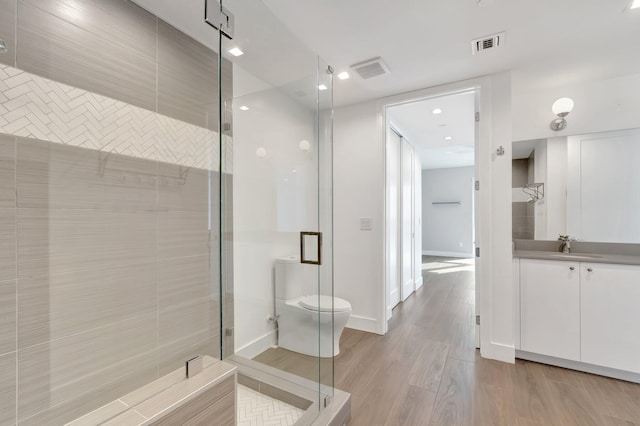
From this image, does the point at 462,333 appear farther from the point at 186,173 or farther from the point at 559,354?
the point at 186,173

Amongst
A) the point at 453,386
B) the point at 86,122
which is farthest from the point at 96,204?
the point at 453,386

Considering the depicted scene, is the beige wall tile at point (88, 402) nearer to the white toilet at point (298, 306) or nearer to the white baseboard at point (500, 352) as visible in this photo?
the white toilet at point (298, 306)

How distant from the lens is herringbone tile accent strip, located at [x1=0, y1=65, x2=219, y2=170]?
4.01ft

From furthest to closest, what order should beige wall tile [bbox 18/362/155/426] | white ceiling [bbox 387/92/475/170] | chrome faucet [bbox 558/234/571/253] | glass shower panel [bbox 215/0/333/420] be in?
white ceiling [bbox 387/92/475/170]
chrome faucet [bbox 558/234/571/253]
glass shower panel [bbox 215/0/333/420]
beige wall tile [bbox 18/362/155/426]

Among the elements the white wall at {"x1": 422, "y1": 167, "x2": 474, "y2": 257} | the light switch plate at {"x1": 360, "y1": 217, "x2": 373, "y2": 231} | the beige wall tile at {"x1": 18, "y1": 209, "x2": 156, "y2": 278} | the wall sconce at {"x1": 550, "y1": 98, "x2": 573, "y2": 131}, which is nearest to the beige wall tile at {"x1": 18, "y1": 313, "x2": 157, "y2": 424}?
the beige wall tile at {"x1": 18, "y1": 209, "x2": 156, "y2": 278}

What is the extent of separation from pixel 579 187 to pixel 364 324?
251 cm

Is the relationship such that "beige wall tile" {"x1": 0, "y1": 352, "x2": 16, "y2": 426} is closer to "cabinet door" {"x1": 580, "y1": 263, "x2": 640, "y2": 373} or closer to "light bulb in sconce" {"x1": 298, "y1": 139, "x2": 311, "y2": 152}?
"light bulb in sconce" {"x1": 298, "y1": 139, "x2": 311, "y2": 152}

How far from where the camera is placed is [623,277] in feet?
7.03

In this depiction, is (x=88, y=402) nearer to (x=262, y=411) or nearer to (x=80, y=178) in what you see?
(x=262, y=411)

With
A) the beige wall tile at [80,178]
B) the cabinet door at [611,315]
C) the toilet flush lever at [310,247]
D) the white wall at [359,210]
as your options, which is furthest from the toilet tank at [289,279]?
the cabinet door at [611,315]

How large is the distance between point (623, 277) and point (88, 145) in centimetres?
371

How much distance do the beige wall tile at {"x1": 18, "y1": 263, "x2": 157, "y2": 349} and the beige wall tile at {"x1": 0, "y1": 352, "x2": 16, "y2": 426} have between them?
67mm

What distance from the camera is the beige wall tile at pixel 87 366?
1.26 m

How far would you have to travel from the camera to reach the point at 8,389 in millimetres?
1195
